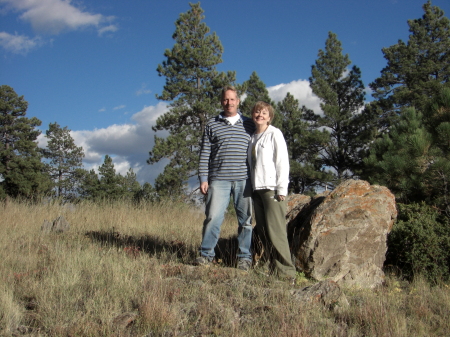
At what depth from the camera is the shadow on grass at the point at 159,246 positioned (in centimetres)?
531

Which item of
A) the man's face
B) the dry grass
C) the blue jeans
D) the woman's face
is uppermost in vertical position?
the man's face

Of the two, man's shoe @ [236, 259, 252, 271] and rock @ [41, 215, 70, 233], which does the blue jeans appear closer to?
man's shoe @ [236, 259, 252, 271]

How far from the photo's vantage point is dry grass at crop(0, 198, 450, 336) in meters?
3.02

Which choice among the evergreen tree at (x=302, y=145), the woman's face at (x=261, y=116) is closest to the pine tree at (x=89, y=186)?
the evergreen tree at (x=302, y=145)

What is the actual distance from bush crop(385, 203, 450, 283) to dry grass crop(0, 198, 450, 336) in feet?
0.87

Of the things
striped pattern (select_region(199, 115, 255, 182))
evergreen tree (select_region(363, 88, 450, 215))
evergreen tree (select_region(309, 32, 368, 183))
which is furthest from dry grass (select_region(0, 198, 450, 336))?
evergreen tree (select_region(309, 32, 368, 183))

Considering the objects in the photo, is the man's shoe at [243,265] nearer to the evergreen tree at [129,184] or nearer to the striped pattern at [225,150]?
the striped pattern at [225,150]

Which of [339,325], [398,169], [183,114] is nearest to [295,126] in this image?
[183,114]

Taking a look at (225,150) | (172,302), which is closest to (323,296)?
(172,302)

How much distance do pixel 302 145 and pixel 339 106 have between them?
373 cm

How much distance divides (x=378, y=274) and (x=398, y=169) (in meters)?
2.39

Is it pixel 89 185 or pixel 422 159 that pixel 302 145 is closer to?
pixel 89 185

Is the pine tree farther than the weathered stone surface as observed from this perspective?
Answer: Yes

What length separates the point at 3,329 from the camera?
3.05m
